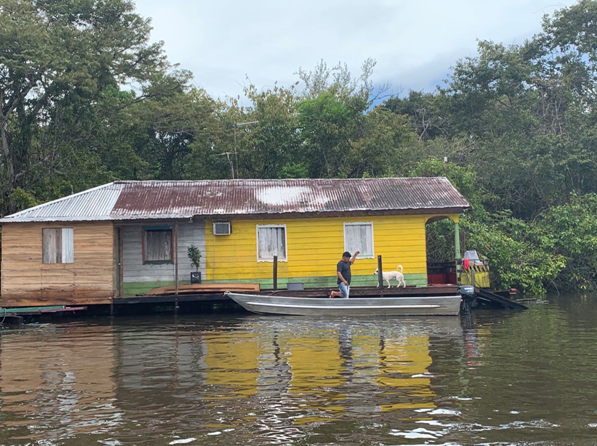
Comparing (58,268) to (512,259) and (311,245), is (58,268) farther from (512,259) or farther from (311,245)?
(512,259)

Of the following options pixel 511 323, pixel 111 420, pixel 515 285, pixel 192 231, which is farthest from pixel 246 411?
pixel 515 285

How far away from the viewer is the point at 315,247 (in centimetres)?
1931

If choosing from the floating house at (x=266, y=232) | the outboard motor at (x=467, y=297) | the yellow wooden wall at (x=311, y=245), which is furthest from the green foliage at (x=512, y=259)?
the outboard motor at (x=467, y=297)

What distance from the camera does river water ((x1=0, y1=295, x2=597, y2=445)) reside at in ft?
19.7

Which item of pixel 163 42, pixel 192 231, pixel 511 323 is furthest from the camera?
pixel 163 42

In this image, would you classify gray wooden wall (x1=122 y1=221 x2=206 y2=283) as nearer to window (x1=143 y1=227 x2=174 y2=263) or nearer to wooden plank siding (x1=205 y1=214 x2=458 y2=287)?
window (x1=143 y1=227 x2=174 y2=263)

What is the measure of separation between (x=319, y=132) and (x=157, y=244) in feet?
36.5

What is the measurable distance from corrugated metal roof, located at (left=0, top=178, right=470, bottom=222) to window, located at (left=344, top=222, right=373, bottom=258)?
2.46 feet

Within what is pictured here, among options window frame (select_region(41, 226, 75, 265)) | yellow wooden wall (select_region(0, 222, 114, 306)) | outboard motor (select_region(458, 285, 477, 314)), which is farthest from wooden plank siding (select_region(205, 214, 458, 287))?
window frame (select_region(41, 226, 75, 265))

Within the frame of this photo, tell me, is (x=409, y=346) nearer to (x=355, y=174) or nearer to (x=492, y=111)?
(x=355, y=174)

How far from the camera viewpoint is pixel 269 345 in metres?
11.8

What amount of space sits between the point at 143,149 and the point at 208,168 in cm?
397

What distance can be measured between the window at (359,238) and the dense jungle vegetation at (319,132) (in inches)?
191

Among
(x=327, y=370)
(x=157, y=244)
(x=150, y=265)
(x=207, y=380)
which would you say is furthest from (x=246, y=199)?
(x=207, y=380)
